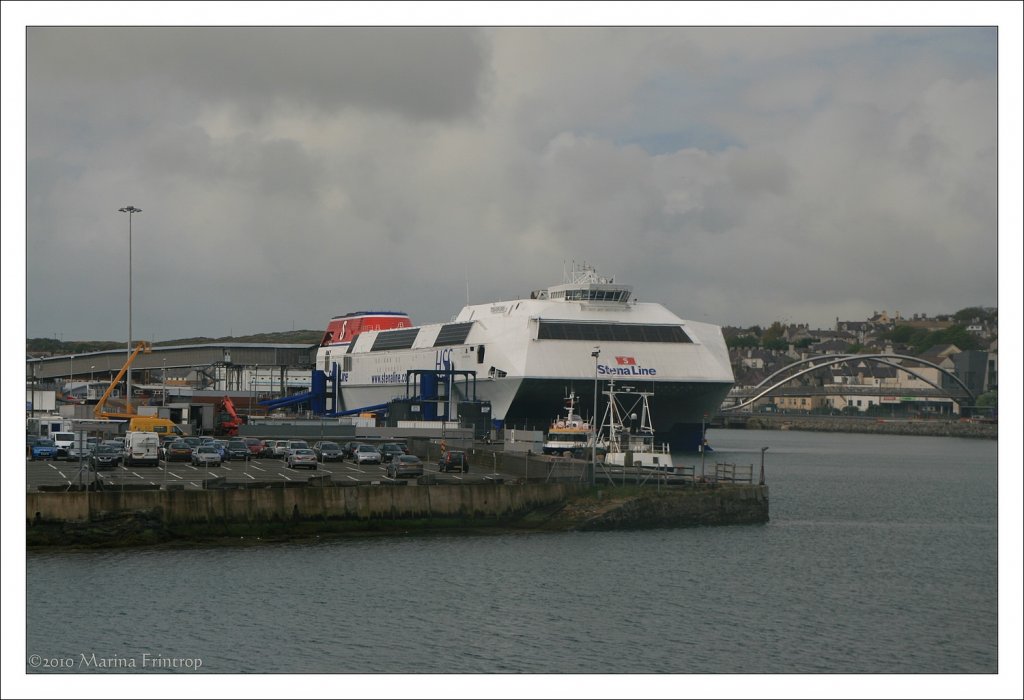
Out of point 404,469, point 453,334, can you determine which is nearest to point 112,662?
point 404,469

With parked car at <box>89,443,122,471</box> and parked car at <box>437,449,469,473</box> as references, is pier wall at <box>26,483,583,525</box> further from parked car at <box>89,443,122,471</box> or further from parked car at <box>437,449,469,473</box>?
parked car at <box>89,443,122,471</box>

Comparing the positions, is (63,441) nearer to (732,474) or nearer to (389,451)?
(389,451)

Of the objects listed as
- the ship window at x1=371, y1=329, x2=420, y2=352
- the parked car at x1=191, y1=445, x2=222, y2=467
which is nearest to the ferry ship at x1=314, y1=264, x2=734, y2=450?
the ship window at x1=371, y1=329, x2=420, y2=352

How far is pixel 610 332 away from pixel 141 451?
48.1 m

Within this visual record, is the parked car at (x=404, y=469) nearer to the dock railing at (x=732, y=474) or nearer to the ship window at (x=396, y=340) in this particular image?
the dock railing at (x=732, y=474)

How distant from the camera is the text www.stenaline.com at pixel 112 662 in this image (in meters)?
33.8

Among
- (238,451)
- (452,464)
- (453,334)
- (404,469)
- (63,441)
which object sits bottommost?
(452,464)

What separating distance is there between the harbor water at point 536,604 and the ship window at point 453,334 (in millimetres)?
59003

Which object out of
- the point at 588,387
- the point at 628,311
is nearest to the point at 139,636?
the point at 588,387

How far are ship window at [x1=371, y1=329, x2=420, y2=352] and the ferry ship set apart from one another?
8037mm

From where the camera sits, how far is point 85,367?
7436 inches

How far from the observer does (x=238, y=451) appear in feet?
242

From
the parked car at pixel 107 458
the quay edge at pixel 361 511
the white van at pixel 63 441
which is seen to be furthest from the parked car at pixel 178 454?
the quay edge at pixel 361 511

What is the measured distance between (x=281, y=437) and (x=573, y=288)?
29733 mm
